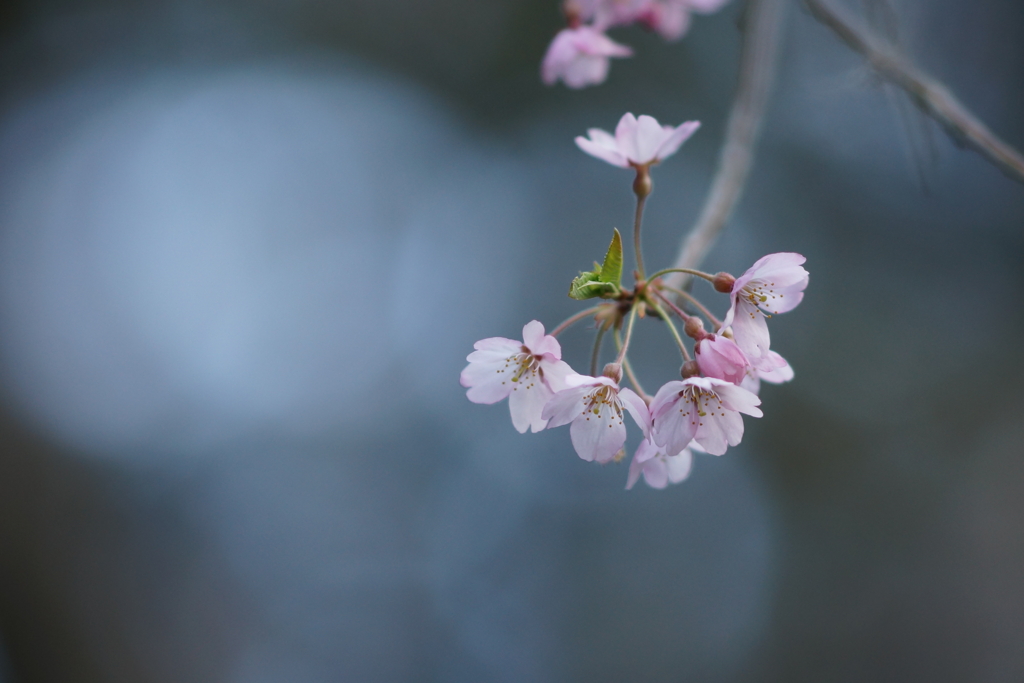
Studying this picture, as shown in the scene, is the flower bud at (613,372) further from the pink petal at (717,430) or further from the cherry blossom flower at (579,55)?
the cherry blossom flower at (579,55)

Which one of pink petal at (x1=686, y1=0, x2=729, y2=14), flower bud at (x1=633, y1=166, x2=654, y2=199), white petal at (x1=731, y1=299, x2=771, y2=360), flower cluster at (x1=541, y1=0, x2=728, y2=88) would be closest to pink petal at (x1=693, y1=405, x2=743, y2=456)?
white petal at (x1=731, y1=299, x2=771, y2=360)

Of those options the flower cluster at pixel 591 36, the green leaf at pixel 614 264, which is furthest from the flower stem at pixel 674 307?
the flower cluster at pixel 591 36

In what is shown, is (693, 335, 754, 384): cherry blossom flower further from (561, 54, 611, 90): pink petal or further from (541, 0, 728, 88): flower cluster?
(561, 54, 611, 90): pink petal

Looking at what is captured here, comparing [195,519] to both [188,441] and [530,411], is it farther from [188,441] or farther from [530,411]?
[530,411]

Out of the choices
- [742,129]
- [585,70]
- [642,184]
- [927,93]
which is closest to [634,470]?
[642,184]

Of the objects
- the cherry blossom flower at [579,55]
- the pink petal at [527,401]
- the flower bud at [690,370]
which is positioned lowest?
the flower bud at [690,370]

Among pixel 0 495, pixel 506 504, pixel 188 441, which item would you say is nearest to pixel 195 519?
pixel 188 441
